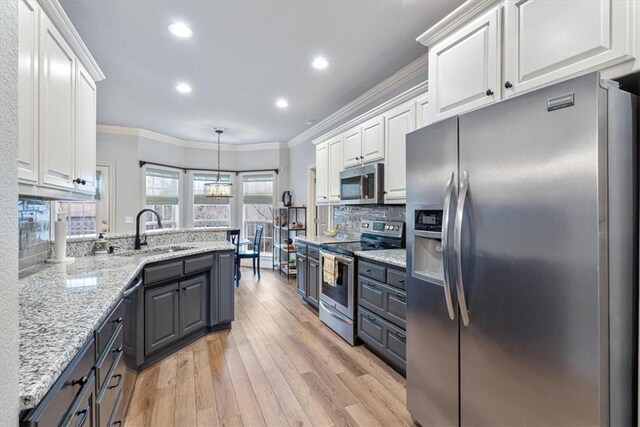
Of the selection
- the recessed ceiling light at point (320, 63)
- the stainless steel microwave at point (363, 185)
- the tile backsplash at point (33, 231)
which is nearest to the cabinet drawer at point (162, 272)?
the tile backsplash at point (33, 231)

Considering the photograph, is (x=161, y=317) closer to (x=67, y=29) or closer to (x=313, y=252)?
(x=313, y=252)

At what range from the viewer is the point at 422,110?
104 inches

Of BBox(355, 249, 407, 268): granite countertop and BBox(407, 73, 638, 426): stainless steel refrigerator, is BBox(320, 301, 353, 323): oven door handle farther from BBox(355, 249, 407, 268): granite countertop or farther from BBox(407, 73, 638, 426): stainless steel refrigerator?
BBox(407, 73, 638, 426): stainless steel refrigerator

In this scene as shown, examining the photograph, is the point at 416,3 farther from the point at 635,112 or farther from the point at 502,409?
the point at 502,409

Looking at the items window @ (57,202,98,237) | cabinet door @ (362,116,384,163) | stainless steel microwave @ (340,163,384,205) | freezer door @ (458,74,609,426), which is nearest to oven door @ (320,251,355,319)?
→ stainless steel microwave @ (340,163,384,205)

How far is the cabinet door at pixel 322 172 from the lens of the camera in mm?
4316

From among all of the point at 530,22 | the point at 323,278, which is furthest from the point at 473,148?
the point at 323,278

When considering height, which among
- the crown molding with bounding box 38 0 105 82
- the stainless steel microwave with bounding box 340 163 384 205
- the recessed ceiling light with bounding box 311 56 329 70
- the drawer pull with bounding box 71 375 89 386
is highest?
the recessed ceiling light with bounding box 311 56 329 70

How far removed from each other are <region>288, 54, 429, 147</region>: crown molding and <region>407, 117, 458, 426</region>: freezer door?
5.28 ft

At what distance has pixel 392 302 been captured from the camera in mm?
2438

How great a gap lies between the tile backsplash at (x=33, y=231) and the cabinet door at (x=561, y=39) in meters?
2.98

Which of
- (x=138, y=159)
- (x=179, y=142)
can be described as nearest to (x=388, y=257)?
(x=138, y=159)

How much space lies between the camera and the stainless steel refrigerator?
3.44ft

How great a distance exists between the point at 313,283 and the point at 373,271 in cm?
140
